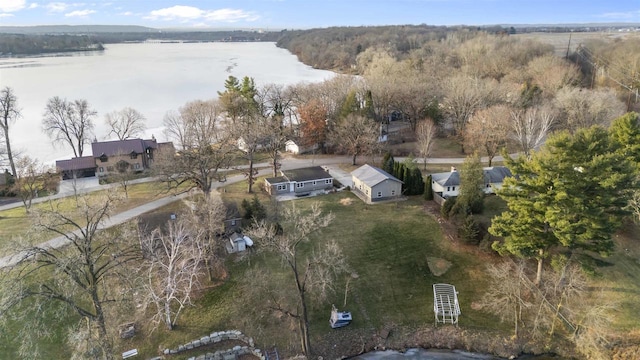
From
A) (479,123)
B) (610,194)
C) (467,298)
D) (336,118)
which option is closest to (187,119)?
(336,118)

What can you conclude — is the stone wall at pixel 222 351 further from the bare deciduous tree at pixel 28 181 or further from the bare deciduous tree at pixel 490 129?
the bare deciduous tree at pixel 490 129

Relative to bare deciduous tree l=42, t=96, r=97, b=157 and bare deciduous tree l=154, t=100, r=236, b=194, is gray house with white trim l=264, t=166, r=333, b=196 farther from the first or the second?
bare deciduous tree l=42, t=96, r=97, b=157

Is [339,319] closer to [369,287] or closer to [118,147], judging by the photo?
[369,287]

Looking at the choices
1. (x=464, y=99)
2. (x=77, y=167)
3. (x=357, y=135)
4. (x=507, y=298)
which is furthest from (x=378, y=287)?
(x=77, y=167)

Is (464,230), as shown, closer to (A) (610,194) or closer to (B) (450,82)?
(A) (610,194)

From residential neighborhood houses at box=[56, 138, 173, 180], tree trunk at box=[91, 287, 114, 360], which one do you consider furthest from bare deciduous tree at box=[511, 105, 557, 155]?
tree trunk at box=[91, 287, 114, 360]
